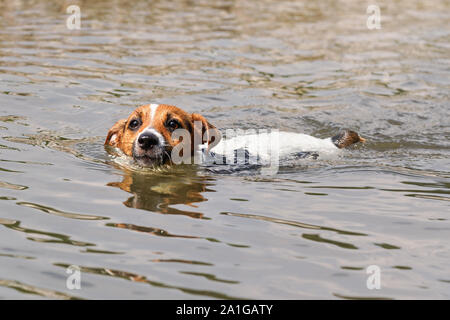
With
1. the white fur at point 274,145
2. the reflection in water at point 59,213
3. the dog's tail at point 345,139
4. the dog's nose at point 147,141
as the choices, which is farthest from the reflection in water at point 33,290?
the dog's tail at point 345,139

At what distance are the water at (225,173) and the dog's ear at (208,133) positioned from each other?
0.58m

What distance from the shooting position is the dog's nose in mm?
6996

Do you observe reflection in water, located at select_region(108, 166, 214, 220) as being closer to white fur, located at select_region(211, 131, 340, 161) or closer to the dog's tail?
white fur, located at select_region(211, 131, 340, 161)

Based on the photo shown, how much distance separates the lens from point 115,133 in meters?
8.05

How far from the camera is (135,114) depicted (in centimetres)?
743

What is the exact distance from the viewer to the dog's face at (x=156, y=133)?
7.08m

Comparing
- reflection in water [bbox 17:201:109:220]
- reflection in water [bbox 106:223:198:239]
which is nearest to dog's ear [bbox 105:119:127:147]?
reflection in water [bbox 17:201:109:220]

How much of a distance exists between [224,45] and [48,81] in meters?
4.11

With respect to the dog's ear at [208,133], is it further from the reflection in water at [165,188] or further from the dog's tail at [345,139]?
the dog's tail at [345,139]

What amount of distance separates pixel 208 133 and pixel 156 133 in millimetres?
974

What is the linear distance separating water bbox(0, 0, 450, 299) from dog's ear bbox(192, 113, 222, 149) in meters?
0.58

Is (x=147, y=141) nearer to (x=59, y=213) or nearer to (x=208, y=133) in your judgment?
(x=208, y=133)

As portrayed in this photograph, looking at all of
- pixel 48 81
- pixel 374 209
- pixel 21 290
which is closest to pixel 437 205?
pixel 374 209
